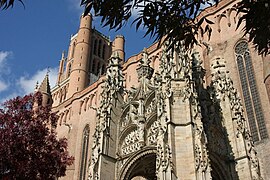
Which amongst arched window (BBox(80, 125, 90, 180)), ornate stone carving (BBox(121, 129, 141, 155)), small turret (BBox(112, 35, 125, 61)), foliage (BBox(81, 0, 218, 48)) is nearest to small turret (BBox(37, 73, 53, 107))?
arched window (BBox(80, 125, 90, 180))

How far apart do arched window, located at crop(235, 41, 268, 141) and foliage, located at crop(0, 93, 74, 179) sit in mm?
10150

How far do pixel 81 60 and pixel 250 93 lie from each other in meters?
29.0

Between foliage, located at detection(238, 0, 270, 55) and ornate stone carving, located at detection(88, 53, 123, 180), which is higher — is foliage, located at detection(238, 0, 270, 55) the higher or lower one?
the lower one

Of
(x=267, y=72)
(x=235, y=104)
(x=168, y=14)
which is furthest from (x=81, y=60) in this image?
(x=168, y=14)

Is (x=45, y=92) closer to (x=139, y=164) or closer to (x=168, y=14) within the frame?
(x=139, y=164)

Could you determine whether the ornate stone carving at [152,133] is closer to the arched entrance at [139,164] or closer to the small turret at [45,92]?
the arched entrance at [139,164]

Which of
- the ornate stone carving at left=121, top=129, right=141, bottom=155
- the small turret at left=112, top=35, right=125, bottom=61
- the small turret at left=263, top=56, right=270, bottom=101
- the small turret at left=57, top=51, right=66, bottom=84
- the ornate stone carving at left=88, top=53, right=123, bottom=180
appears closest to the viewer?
the ornate stone carving at left=88, top=53, right=123, bottom=180

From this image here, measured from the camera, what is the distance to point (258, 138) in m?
17.7

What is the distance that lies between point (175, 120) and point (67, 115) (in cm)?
2669

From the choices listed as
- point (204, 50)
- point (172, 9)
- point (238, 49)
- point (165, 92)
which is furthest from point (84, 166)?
point (172, 9)

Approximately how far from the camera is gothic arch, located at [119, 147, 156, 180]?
1312 cm

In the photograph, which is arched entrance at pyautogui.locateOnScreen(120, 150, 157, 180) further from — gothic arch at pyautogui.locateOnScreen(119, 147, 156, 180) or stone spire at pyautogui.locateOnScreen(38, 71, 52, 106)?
stone spire at pyautogui.locateOnScreen(38, 71, 52, 106)

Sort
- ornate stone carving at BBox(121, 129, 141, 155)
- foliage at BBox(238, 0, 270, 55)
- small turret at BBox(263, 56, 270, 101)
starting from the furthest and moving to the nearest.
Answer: small turret at BBox(263, 56, 270, 101), ornate stone carving at BBox(121, 129, 141, 155), foliage at BBox(238, 0, 270, 55)

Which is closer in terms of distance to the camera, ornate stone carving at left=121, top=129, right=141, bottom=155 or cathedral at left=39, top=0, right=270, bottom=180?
cathedral at left=39, top=0, right=270, bottom=180
